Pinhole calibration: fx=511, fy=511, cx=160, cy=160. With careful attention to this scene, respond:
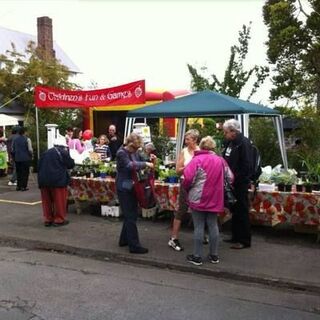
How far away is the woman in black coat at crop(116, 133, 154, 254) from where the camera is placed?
6824 millimetres

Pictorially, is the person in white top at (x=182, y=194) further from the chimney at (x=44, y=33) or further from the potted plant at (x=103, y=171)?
the chimney at (x=44, y=33)

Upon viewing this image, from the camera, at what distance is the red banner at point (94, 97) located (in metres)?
11.2

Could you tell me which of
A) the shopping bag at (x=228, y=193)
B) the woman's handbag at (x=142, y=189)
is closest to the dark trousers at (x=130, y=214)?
the woman's handbag at (x=142, y=189)

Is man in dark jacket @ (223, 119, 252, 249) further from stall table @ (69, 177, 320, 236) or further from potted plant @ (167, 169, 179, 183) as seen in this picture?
potted plant @ (167, 169, 179, 183)

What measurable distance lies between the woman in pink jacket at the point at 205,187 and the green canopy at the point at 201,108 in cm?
299

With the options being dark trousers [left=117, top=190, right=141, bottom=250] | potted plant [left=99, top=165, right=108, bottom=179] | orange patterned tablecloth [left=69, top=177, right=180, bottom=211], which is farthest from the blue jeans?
potted plant [left=99, top=165, right=108, bottom=179]

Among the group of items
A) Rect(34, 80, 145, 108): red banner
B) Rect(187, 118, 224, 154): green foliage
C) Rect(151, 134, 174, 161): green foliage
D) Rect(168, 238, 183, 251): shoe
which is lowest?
Rect(168, 238, 183, 251): shoe

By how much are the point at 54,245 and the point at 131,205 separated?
1.50 metres

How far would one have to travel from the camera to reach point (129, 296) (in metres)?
5.32

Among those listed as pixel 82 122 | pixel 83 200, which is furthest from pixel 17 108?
pixel 83 200

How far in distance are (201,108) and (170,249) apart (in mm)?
3293

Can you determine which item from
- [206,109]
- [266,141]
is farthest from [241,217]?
[266,141]

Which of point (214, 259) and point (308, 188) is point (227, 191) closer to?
point (214, 259)

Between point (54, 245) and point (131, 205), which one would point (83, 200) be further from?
point (131, 205)
